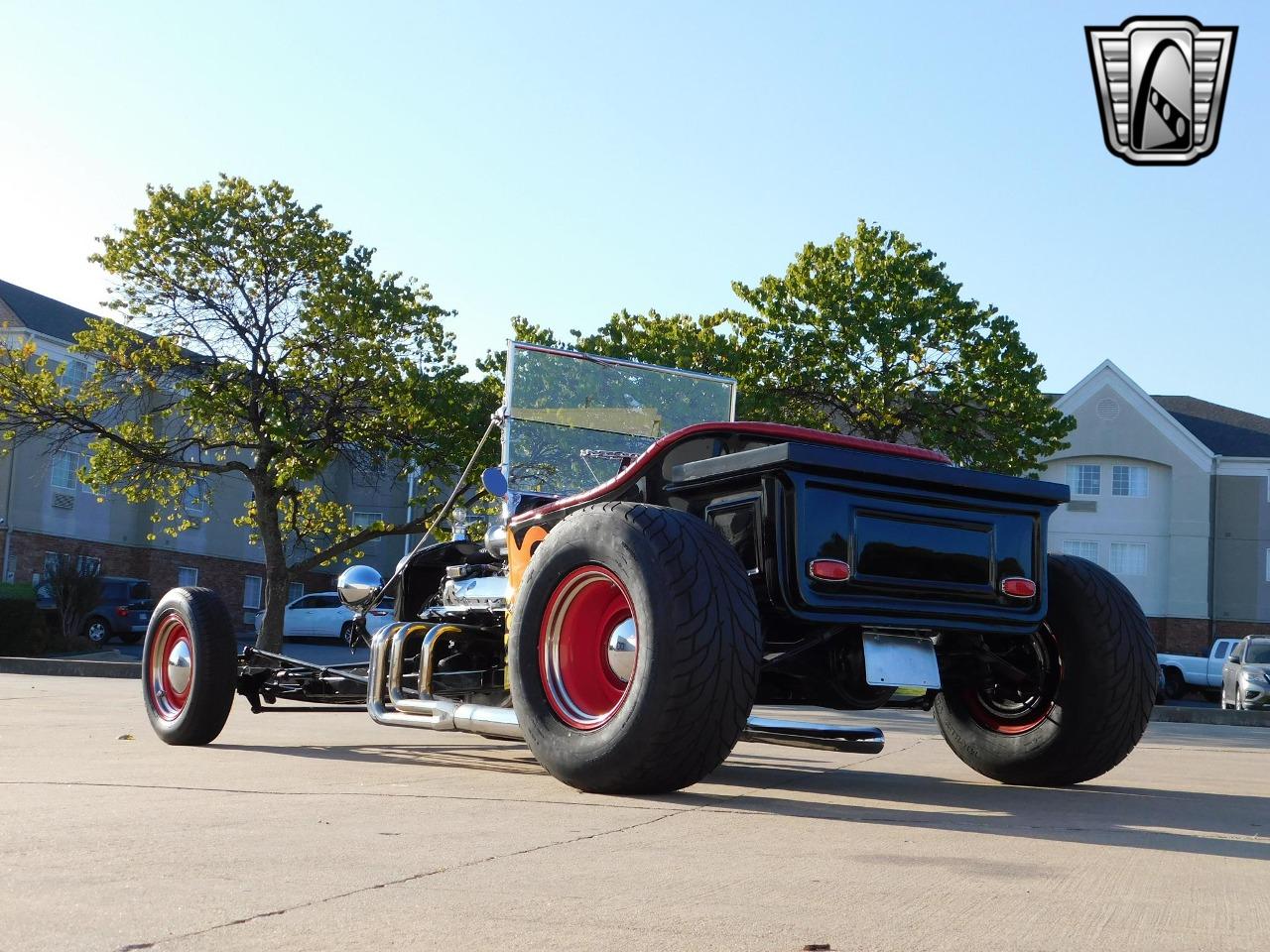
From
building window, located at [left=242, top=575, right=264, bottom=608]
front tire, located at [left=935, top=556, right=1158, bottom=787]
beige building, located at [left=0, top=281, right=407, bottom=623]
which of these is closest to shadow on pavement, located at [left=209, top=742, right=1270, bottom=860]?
front tire, located at [left=935, top=556, right=1158, bottom=787]

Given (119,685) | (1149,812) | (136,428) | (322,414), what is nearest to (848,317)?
(322,414)

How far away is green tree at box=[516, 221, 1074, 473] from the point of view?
28000 mm

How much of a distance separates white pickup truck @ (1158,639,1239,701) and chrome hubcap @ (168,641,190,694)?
33.4 m

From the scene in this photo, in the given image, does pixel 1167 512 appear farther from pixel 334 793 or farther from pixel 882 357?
pixel 334 793

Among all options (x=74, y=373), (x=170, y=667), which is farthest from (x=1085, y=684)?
(x=74, y=373)

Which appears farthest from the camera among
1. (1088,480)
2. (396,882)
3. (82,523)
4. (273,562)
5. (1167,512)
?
(1088,480)

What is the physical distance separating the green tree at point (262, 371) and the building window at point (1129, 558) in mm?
29159

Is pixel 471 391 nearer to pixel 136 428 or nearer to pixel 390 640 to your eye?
pixel 136 428

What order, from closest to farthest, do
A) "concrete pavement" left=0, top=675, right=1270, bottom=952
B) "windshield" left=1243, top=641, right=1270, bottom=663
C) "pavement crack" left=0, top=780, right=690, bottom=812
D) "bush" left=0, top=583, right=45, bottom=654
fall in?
"concrete pavement" left=0, top=675, right=1270, bottom=952 → "pavement crack" left=0, top=780, right=690, bottom=812 → "windshield" left=1243, top=641, right=1270, bottom=663 → "bush" left=0, top=583, right=45, bottom=654

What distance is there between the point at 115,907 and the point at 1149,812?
3.85 m

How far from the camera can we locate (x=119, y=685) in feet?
56.9

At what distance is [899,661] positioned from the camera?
16.7ft

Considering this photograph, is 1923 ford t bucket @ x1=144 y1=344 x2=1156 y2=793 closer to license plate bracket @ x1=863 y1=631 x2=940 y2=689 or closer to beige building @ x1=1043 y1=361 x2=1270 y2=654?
license plate bracket @ x1=863 y1=631 x2=940 y2=689

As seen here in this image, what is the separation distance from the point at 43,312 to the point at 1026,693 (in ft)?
139
